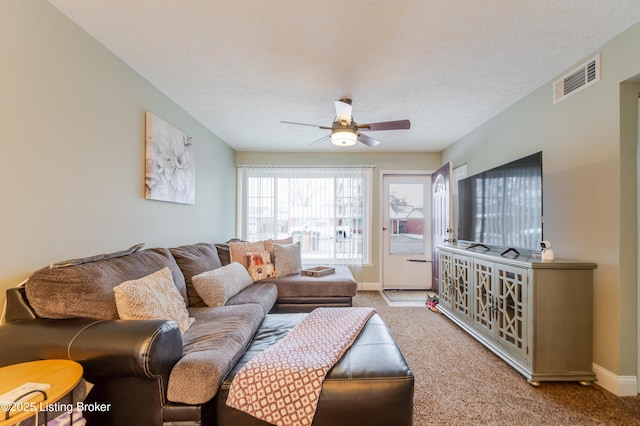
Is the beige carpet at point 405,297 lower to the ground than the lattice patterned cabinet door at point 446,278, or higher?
lower

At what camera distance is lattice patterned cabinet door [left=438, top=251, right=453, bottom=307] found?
3.37 metres

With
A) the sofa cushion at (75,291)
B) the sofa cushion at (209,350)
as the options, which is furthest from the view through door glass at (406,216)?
the sofa cushion at (75,291)

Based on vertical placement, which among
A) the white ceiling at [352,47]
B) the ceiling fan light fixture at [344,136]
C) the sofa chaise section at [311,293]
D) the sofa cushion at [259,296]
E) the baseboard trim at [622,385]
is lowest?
the baseboard trim at [622,385]

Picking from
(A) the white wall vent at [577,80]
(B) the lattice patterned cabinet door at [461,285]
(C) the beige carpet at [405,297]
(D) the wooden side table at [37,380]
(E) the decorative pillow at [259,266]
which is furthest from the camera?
(C) the beige carpet at [405,297]

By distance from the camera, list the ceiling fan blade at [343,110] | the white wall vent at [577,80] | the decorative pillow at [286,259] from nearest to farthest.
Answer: the white wall vent at [577,80], the ceiling fan blade at [343,110], the decorative pillow at [286,259]

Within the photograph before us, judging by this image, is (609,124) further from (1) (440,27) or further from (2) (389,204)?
(2) (389,204)

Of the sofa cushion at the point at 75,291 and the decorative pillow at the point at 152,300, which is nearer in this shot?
the sofa cushion at the point at 75,291

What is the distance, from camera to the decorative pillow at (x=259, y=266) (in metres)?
3.37

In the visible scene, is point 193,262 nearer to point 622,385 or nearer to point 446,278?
point 446,278

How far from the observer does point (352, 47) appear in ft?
6.48

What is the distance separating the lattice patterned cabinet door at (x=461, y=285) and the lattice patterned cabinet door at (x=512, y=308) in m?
0.49

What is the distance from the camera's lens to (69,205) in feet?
5.63

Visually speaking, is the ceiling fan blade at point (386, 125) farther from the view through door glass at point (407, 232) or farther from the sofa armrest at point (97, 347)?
the sofa armrest at point (97, 347)

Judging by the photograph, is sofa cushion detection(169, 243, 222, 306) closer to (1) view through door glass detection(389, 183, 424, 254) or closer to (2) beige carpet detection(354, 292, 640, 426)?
(2) beige carpet detection(354, 292, 640, 426)
